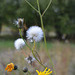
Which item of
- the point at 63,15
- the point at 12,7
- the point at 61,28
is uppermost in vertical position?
the point at 12,7

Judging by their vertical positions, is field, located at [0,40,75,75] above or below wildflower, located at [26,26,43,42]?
below

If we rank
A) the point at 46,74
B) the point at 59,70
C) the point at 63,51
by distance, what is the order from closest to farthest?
the point at 46,74
the point at 59,70
the point at 63,51

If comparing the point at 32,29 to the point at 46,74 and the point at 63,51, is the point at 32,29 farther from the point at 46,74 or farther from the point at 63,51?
the point at 63,51

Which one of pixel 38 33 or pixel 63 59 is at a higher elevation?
pixel 38 33

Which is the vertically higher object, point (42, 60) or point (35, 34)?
point (35, 34)

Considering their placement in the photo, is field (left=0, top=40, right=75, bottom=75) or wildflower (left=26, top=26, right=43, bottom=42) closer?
wildflower (left=26, top=26, right=43, bottom=42)

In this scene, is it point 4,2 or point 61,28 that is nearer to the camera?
point 4,2

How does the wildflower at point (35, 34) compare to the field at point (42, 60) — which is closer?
the wildflower at point (35, 34)

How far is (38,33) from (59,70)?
197 centimetres

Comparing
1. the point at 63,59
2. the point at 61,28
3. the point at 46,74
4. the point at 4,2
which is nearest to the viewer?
the point at 46,74

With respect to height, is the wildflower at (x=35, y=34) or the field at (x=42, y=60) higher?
the wildflower at (x=35, y=34)

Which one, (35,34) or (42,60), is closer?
(35,34)

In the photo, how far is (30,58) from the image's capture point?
42 centimetres

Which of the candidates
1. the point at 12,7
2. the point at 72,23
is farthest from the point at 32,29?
the point at 72,23
